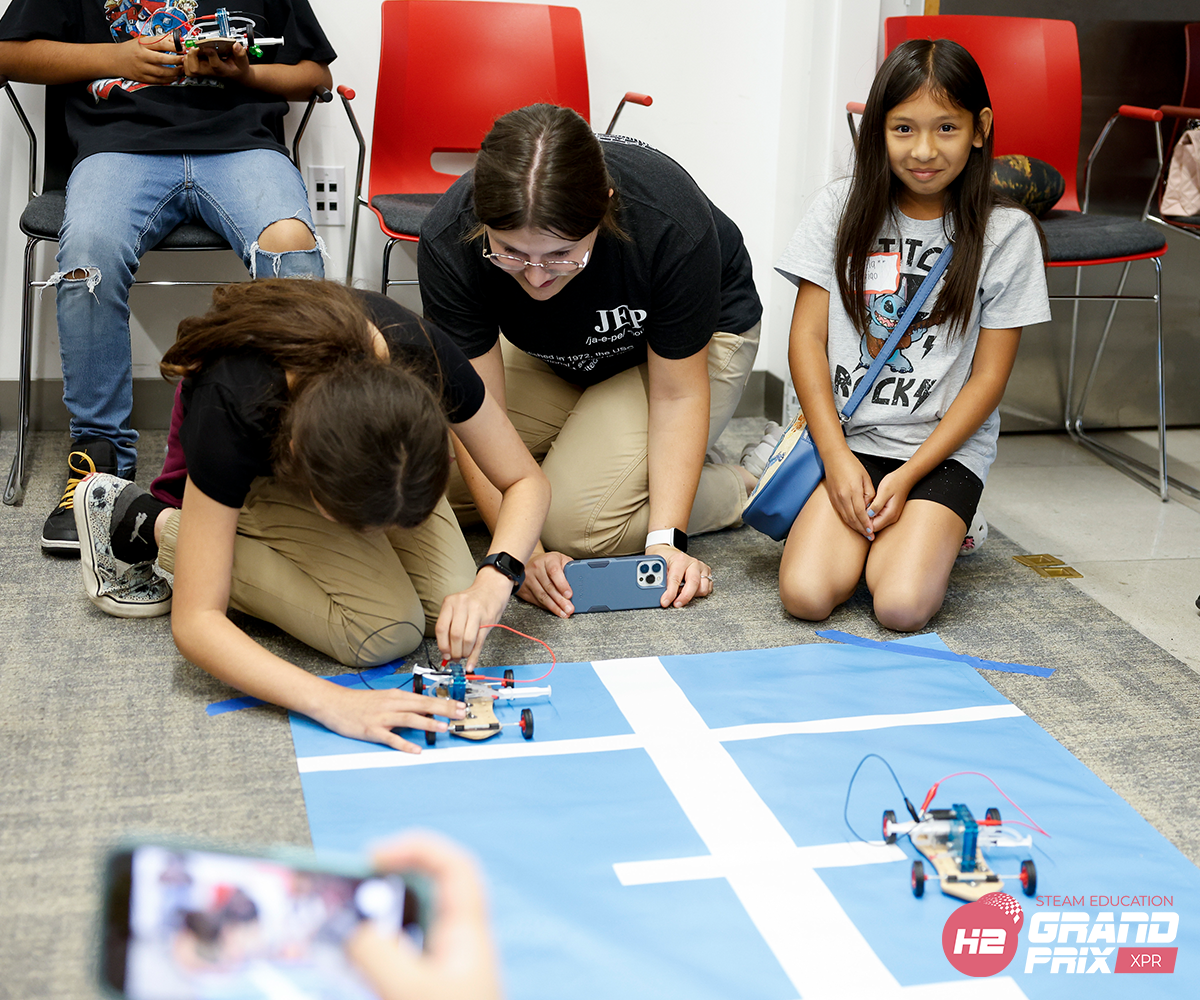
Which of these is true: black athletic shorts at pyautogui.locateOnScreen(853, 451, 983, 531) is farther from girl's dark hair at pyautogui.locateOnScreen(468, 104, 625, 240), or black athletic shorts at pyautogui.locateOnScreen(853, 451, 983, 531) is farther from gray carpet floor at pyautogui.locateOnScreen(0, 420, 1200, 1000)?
girl's dark hair at pyautogui.locateOnScreen(468, 104, 625, 240)

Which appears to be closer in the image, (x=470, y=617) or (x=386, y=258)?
(x=470, y=617)

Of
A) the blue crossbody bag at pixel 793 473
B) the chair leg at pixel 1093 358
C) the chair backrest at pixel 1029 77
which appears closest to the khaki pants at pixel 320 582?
the blue crossbody bag at pixel 793 473

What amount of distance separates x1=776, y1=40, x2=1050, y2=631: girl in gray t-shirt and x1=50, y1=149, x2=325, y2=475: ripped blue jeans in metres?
1.03

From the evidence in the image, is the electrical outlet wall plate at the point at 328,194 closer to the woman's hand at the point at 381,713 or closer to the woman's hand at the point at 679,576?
the woman's hand at the point at 679,576

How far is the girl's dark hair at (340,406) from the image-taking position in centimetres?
126

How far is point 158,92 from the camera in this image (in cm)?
234

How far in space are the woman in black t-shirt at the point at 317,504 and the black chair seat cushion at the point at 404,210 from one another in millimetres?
726

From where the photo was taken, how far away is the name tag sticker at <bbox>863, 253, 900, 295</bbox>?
6.31 ft

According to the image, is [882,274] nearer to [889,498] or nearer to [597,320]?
[889,498]

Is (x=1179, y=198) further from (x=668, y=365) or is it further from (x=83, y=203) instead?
(x=83, y=203)

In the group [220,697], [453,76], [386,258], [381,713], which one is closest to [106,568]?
[220,697]

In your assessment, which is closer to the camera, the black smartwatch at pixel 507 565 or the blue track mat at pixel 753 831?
the blue track mat at pixel 753 831

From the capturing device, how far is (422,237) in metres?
1.87

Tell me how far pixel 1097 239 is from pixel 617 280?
1127 mm
